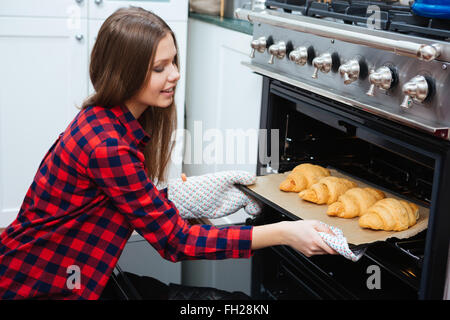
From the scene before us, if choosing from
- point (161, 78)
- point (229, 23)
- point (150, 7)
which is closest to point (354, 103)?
point (161, 78)

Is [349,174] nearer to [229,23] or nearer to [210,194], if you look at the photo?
[210,194]

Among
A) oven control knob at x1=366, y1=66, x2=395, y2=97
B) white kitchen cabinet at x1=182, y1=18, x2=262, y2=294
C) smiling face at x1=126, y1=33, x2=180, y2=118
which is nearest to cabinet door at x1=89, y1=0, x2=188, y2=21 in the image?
white kitchen cabinet at x1=182, y1=18, x2=262, y2=294

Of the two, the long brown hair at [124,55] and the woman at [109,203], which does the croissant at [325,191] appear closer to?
the woman at [109,203]

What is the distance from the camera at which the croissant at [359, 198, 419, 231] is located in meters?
1.19

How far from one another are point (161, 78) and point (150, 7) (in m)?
1.31

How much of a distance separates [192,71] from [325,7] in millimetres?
1277

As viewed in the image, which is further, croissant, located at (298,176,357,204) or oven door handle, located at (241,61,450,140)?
croissant, located at (298,176,357,204)

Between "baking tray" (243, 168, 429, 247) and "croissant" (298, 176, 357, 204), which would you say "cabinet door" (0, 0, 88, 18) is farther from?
"croissant" (298, 176, 357, 204)

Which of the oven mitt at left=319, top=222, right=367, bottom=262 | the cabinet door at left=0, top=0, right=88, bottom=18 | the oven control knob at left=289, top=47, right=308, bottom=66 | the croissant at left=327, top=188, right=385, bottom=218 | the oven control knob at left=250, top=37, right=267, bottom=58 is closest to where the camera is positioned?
the oven mitt at left=319, top=222, right=367, bottom=262

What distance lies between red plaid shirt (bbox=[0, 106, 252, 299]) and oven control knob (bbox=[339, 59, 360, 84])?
37 cm

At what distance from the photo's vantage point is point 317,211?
1.34m

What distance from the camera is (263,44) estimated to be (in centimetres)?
157

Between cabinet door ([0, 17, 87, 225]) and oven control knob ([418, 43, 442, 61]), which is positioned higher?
oven control knob ([418, 43, 442, 61])

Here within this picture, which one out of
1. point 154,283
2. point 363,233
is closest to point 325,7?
point 363,233
